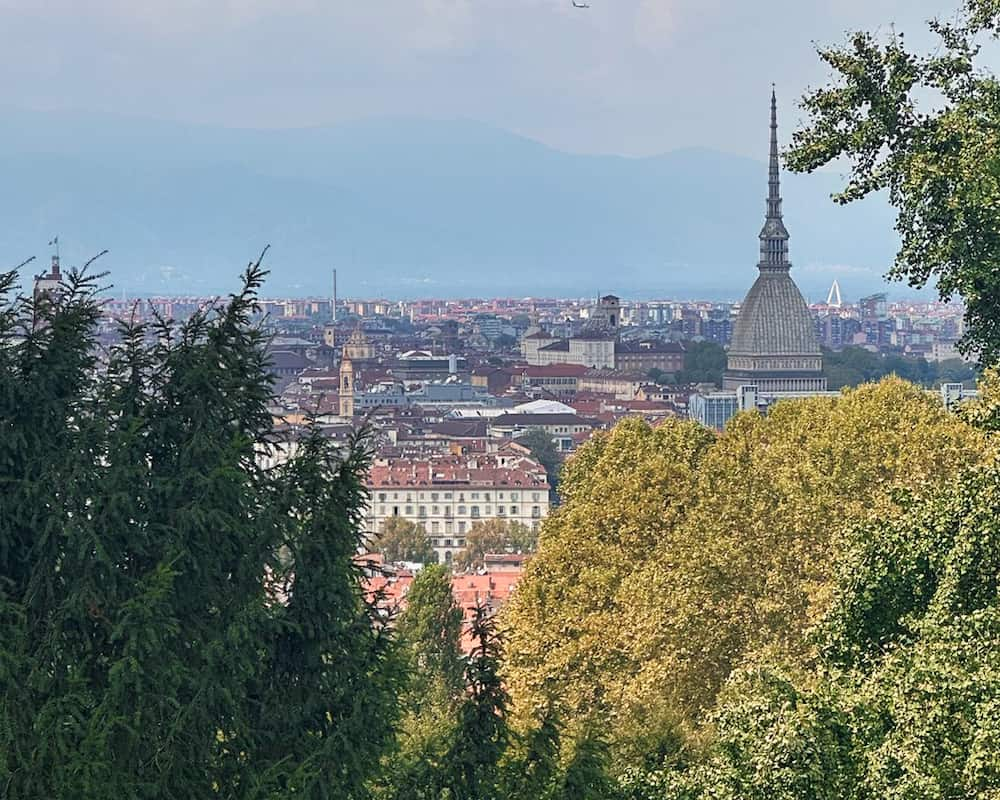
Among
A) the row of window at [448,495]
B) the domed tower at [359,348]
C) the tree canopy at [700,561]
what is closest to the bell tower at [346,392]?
the row of window at [448,495]

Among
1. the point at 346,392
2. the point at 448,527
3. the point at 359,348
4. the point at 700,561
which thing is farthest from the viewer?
the point at 359,348

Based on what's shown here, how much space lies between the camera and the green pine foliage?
1070cm

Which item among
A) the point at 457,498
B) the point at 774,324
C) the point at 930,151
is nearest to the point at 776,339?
the point at 774,324

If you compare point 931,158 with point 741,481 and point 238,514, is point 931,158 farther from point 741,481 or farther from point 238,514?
point 741,481

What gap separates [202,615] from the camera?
11.3 metres

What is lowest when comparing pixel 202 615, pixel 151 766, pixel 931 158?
pixel 151 766

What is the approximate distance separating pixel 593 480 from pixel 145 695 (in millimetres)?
15437

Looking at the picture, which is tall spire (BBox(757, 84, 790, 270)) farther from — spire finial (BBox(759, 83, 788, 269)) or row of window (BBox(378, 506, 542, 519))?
row of window (BBox(378, 506, 542, 519))

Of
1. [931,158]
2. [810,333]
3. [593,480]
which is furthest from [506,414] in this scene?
[931,158]

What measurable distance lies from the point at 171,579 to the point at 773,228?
141 m

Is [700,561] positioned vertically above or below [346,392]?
above

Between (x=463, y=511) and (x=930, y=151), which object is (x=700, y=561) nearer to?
(x=930, y=151)

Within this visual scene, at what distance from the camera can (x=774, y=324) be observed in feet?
496

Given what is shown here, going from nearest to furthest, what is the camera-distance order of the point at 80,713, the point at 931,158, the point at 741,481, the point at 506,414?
the point at 80,713 < the point at 931,158 < the point at 741,481 < the point at 506,414
